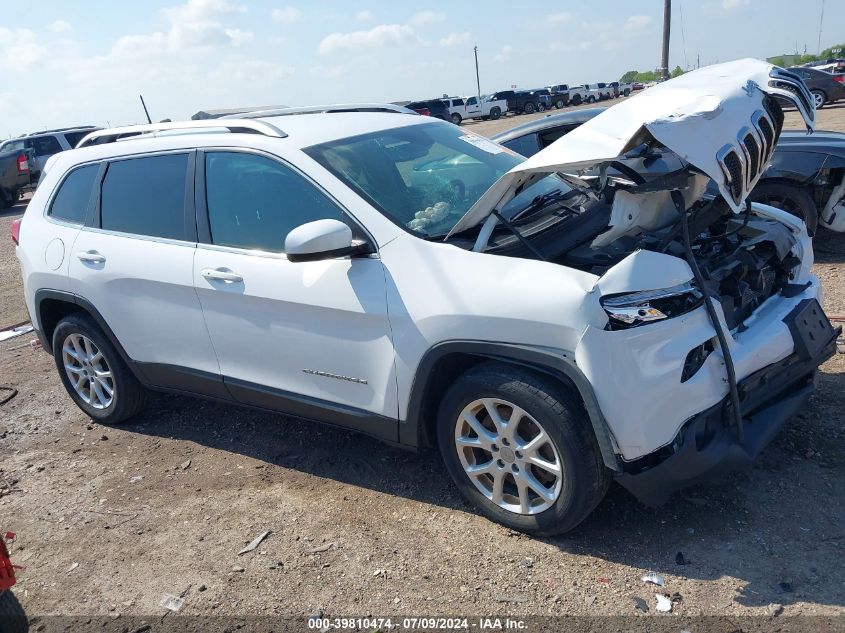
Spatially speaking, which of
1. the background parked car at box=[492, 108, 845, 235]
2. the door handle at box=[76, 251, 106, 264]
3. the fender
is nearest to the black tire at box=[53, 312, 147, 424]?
the door handle at box=[76, 251, 106, 264]

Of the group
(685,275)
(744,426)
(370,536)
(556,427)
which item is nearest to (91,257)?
(370,536)

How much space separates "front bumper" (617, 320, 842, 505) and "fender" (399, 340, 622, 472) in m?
0.15

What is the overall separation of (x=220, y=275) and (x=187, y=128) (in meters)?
1.04

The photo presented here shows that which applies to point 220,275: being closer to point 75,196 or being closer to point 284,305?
point 284,305

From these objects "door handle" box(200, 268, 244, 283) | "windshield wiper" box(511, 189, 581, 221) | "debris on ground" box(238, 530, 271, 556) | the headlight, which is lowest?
"debris on ground" box(238, 530, 271, 556)

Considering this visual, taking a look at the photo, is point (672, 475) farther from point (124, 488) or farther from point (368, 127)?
point (124, 488)

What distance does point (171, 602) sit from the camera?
3174mm

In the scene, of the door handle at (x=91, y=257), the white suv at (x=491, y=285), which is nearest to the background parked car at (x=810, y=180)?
the white suv at (x=491, y=285)

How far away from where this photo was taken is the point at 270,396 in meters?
3.93

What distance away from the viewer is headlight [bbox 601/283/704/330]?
2.80 meters

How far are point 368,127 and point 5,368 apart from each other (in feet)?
14.7

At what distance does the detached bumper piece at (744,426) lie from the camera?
9.52 feet

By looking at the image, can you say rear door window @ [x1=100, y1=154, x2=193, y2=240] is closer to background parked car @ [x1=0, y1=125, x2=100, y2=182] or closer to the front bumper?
the front bumper

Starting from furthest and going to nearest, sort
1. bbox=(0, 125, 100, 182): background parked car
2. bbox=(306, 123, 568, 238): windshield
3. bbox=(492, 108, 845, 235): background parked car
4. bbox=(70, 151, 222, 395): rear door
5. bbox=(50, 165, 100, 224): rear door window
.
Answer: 1. bbox=(0, 125, 100, 182): background parked car
2. bbox=(492, 108, 845, 235): background parked car
3. bbox=(50, 165, 100, 224): rear door window
4. bbox=(70, 151, 222, 395): rear door
5. bbox=(306, 123, 568, 238): windshield
